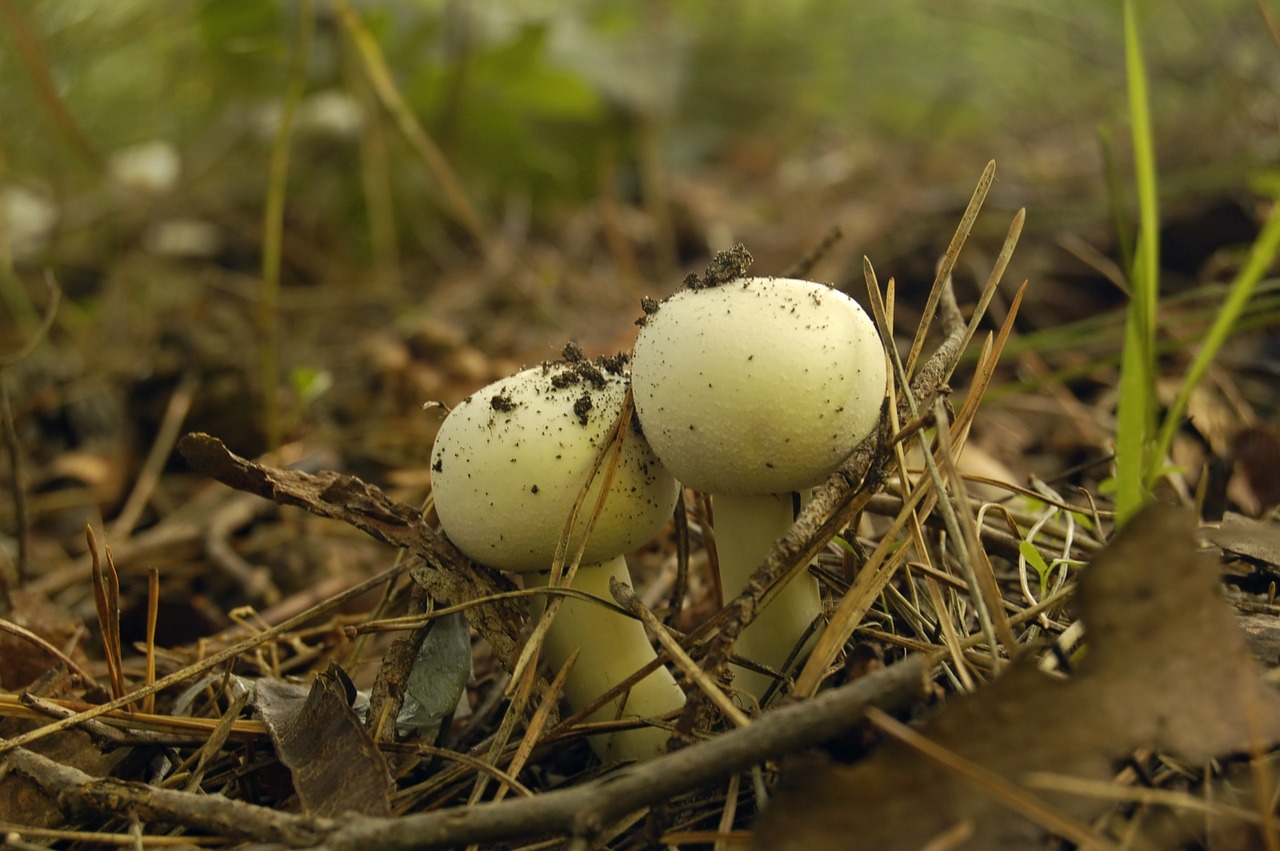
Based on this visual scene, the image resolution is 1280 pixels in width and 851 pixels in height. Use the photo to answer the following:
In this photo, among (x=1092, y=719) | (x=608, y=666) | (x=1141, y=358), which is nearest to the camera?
(x=1092, y=719)

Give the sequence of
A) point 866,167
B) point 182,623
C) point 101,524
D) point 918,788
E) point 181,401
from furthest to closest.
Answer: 1. point 866,167
2. point 181,401
3. point 101,524
4. point 182,623
5. point 918,788

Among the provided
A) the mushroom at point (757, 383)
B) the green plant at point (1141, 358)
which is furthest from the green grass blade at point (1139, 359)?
the mushroom at point (757, 383)

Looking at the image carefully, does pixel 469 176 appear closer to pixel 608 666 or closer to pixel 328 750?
pixel 608 666

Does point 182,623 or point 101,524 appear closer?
point 182,623

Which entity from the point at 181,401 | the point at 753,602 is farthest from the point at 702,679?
the point at 181,401

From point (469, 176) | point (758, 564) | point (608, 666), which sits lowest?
point (608, 666)

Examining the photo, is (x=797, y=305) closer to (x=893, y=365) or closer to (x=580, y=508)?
(x=893, y=365)

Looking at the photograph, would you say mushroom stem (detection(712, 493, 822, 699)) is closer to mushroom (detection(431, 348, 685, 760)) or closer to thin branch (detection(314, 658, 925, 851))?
mushroom (detection(431, 348, 685, 760))

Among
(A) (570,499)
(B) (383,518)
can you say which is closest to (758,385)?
(A) (570,499)
